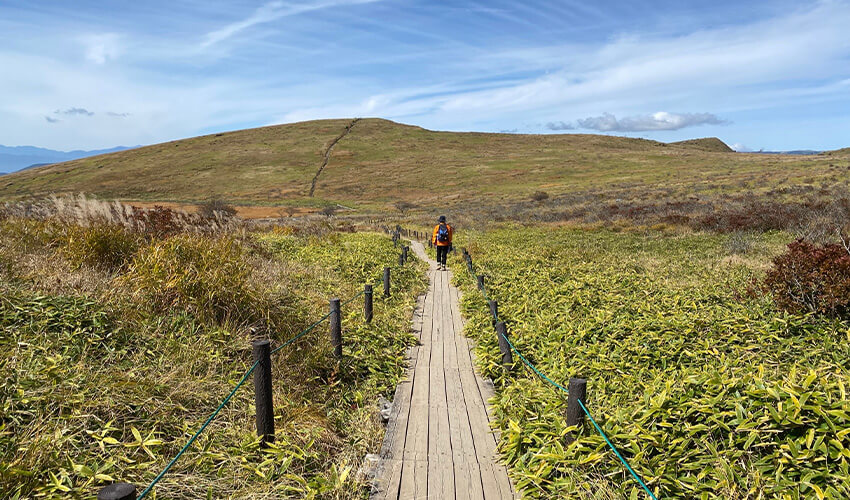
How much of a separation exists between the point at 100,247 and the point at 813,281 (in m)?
12.5

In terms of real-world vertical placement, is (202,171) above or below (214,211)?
above

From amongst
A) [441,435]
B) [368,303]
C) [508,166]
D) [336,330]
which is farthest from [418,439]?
[508,166]

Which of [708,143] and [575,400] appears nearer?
[575,400]

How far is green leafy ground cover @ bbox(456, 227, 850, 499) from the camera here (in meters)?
3.68

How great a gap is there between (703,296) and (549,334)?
392 cm

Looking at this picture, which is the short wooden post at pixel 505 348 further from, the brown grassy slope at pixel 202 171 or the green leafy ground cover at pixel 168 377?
the brown grassy slope at pixel 202 171

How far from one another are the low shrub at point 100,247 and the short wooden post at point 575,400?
289 inches

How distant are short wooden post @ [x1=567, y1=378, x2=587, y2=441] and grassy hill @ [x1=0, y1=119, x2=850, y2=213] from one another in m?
61.0

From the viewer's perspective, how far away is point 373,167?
11144 cm

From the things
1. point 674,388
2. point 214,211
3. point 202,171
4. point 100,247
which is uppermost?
point 202,171

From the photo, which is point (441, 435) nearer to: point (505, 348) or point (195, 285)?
point (505, 348)

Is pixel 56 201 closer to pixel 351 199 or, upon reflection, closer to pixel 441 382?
pixel 441 382

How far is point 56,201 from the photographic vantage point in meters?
10.1

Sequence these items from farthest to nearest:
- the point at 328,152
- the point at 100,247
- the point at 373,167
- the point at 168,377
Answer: the point at 328,152, the point at 373,167, the point at 100,247, the point at 168,377
